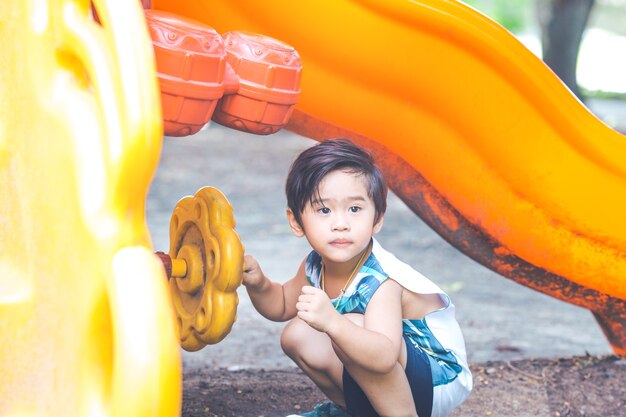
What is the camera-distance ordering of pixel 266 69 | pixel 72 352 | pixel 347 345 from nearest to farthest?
pixel 72 352 < pixel 347 345 < pixel 266 69

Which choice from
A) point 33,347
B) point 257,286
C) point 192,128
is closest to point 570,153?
point 257,286

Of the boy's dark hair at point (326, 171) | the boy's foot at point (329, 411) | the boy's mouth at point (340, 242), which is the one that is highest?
the boy's dark hair at point (326, 171)

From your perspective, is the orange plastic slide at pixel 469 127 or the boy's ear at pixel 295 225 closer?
the boy's ear at pixel 295 225

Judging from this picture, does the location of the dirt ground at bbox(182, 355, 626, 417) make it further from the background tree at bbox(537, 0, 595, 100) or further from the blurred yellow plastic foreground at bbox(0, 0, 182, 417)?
the background tree at bbox(537, 0, 595, 100)

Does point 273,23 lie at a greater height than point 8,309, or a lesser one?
greater

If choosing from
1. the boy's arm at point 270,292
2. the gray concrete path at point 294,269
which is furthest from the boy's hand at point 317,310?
the gray concrete path at point 294,269

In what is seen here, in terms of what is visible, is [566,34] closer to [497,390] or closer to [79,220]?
[497,390]

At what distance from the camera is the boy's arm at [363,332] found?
5.62 ft

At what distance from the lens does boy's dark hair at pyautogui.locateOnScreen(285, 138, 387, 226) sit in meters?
1.88

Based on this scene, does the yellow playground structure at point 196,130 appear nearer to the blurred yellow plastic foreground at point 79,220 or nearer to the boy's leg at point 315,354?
the blurred yellow plastic foreground at point 79,220

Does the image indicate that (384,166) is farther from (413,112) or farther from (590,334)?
(590,334)

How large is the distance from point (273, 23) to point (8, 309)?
1.14 meters

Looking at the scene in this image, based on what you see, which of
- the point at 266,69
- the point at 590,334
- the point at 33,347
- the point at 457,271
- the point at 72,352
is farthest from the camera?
the point at 457,271

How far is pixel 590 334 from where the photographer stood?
3.66m
